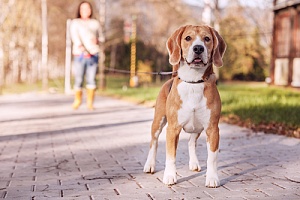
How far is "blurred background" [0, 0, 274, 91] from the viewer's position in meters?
28.8

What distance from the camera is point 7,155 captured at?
Answer: 6.13m

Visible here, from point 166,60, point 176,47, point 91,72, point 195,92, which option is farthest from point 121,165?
point 166,60

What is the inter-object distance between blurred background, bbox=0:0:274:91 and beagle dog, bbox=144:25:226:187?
17925mm

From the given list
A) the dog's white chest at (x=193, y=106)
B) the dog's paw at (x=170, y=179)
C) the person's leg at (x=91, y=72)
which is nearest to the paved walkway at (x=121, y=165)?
the dog's paw at (x=170, y=179)

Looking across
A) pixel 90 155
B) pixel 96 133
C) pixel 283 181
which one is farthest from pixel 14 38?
pixel 283 181

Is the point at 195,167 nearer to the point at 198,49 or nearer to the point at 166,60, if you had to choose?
the point at 198,49

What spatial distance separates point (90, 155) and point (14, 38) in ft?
88.5

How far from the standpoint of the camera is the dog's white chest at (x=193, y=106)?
4344mm

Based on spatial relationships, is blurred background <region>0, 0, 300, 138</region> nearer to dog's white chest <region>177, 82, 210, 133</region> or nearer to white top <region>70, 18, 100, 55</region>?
dog's white chest <region>177, 82, 210, 133</region>

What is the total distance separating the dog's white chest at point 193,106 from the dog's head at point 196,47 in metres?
0.20

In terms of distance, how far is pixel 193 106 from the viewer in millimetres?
4340

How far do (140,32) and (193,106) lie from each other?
175 ft

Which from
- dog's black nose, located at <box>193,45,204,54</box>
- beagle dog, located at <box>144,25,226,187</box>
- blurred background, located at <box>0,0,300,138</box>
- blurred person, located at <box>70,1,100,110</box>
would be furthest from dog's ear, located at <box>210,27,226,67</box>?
blurred person, located at <box>70,1,100,110</box>

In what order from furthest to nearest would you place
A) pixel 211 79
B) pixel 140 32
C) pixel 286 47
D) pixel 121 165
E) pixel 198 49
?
pixel 140 32, pixel 286 47, pixel 121 165, pixel 211 79, pixel 198 49
